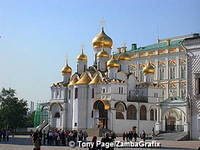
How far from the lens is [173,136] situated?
3831 centimetres

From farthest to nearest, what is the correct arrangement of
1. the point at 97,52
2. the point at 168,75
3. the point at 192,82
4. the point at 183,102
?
1. the point at 168,75
2. the point at 97,52
3. the point at 183,102
4. the point at 192,82

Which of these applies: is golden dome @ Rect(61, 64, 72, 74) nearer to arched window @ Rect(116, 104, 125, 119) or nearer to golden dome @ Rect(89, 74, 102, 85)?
golden dome @ Rect(89, 74, 102, 85)

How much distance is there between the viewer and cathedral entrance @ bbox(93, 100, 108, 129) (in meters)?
48.8

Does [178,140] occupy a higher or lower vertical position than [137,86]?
lower

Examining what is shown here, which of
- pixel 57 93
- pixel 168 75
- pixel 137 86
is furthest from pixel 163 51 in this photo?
pixel 57 93

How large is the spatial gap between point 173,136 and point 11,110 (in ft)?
108

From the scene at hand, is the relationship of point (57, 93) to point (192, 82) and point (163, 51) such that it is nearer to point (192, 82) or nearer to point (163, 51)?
point (163, 51)

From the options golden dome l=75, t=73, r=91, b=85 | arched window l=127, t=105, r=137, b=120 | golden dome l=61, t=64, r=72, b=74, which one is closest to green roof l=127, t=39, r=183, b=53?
golden dome l=61, t=64, r=72, b=74

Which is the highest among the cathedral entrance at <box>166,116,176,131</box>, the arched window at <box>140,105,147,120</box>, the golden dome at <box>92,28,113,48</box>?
the golden dome at <box>92,28,113,48</box>

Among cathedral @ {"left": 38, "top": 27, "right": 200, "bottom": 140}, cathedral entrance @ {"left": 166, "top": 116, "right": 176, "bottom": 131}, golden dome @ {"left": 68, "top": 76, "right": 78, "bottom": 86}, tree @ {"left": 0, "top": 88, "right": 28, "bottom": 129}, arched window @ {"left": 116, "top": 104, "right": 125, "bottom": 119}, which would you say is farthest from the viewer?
tree @ {"left": 0, "top": 88, "right": 28, "bottom": 129}

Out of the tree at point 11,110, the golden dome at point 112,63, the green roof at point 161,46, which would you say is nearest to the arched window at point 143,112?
the golden dome at point 112,63

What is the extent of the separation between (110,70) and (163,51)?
1586cm

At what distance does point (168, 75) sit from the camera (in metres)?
62.0

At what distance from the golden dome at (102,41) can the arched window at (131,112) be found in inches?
411
